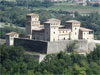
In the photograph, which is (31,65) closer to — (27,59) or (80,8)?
(27,59)

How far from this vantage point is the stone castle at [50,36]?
2015 inches

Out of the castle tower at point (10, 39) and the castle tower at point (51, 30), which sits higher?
the castle tower at point (51, 30)

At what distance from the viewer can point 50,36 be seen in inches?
2012

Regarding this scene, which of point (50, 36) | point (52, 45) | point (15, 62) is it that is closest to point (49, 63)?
point (15, 62)

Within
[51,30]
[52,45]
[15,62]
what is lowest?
[15,62]

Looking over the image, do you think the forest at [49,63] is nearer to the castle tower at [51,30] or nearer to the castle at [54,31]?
the castle tower at [51,30]

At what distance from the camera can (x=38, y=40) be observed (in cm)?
5184

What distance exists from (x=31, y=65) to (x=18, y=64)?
985 millimetres

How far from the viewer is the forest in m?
46.4

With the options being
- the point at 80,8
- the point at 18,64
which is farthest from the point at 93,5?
the point at 18,64

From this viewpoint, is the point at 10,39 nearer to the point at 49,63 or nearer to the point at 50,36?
the point at 50,36

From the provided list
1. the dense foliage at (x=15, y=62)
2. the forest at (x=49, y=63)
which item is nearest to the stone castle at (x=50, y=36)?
the forest at (x=49, y=63)

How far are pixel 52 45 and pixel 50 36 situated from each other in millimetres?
752

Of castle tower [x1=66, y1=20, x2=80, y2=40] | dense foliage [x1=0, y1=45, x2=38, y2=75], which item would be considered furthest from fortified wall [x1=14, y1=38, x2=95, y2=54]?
dense foliage [x1=0, y1=45, x2=38, y2=75]
